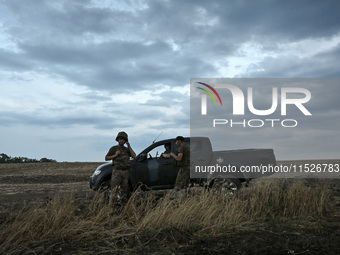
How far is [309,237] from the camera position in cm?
730

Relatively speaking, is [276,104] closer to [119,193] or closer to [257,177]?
[257,177]

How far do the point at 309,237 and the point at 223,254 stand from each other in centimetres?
178

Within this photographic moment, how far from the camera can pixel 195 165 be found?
1199 cm

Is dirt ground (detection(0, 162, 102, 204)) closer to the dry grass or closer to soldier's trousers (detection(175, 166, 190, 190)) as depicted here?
soldier's trousers (detection(175, 166, 190, 190))

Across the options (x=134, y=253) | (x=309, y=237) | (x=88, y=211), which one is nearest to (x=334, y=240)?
(x=309, y=237)

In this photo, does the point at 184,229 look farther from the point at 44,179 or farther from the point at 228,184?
the point at 44,179

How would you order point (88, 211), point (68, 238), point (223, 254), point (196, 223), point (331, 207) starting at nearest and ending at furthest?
point (223, 254), point (68, 238), point (196, 223), point (88, 211), point (331, 207)

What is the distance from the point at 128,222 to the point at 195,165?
4004mm

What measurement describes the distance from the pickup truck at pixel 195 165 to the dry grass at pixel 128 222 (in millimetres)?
2030

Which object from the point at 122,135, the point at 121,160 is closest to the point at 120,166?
the point at 121,160

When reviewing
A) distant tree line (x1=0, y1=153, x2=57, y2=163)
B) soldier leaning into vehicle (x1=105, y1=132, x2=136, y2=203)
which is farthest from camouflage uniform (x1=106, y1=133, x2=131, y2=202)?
distant tree line (x1=0, y1=153, x2=57, y2=163)

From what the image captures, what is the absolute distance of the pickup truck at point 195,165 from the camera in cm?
1191

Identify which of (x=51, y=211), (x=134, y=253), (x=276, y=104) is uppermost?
(x=276, y=104)

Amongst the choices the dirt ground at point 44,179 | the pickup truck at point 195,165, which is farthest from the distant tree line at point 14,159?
the pickup truck at point 195,165
